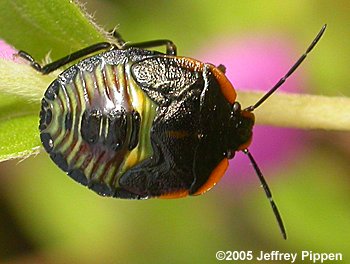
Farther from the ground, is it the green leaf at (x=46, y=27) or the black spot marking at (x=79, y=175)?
the green leaf at (x=46, y=27)

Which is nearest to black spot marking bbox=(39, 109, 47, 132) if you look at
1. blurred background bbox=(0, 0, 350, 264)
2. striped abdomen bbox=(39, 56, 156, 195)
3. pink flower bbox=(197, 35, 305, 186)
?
striped abdomen bbox=(39, 56, 156, 195)

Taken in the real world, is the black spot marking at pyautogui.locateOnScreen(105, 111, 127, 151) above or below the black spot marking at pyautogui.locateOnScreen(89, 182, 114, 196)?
above

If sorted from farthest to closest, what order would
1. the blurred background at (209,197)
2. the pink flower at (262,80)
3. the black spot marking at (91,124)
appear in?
the blurred background at (209,197)
the pink flower at (262,80)
the black spot marking at (91,124)

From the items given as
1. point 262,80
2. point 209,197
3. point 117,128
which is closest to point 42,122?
point 117,128

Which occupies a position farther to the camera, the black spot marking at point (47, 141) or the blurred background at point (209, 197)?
the blurred background at point (209, 197)

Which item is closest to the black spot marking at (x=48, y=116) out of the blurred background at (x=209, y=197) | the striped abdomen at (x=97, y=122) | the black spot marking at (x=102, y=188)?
the striped abdomen at (x=97, y=122)

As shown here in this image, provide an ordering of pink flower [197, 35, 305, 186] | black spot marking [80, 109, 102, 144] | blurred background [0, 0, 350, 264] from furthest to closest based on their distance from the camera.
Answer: blurred background [0, 0, 350, 264]
pink flower [197, 35, 305, 186]
black spot marking [80, 109, 102, 144]

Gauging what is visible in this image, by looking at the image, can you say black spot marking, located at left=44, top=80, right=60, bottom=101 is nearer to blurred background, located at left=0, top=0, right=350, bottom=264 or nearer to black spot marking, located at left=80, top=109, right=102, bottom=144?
black spot marking, located at left=80, top=109, right=102, bottom=144

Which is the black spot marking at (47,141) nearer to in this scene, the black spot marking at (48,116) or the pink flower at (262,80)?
the black spot marking at (48,116)

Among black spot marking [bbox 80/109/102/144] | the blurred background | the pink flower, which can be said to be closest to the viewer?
black spot marking [bbox 80/109/102/144]
